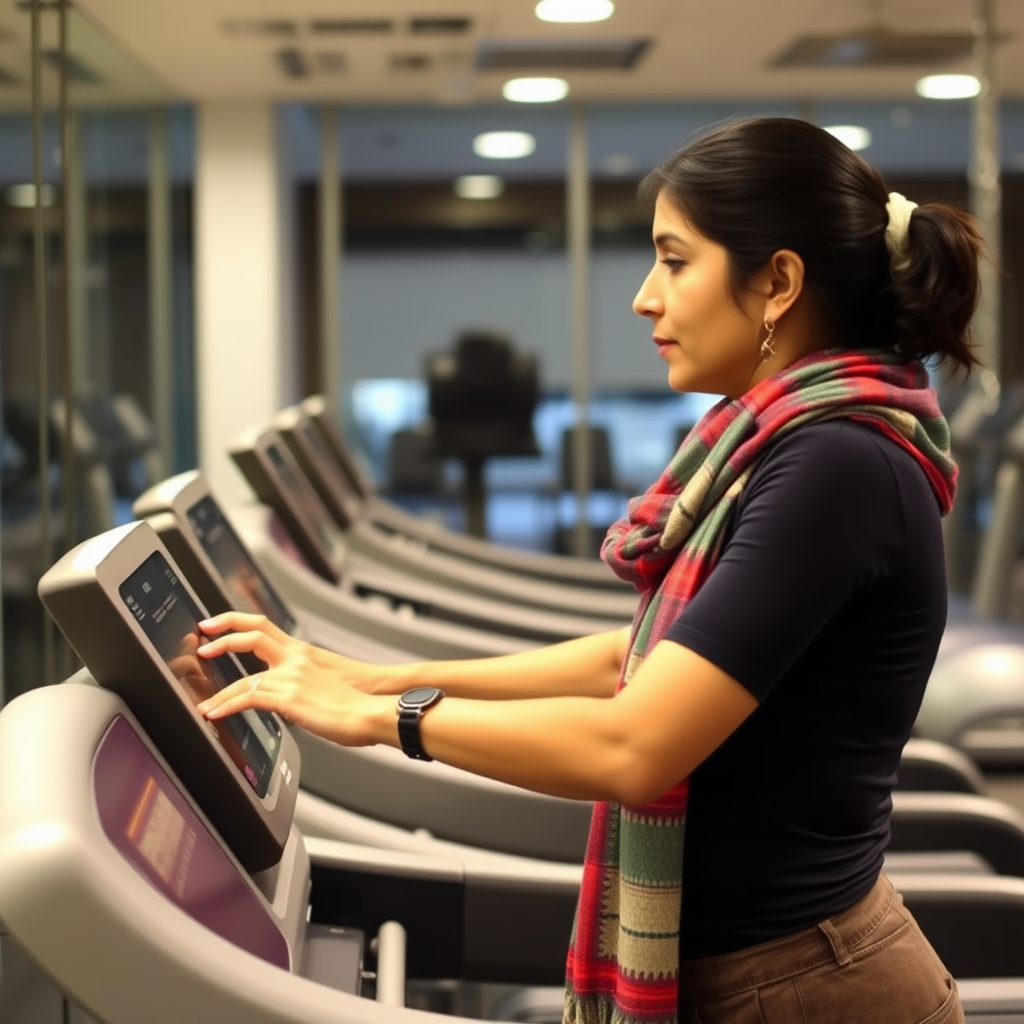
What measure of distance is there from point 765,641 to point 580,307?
5941 millimetres

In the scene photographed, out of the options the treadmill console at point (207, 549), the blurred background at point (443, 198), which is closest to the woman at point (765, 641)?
the treadmill console at point (207, 549)

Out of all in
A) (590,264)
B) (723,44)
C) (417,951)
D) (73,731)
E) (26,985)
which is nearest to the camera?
(73,731)

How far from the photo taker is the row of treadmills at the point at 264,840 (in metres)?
0.92

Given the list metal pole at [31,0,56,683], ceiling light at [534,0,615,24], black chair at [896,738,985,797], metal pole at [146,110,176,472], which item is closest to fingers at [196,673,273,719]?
metal pole at [31,0,56,683]

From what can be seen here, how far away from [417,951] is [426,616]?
187 cm

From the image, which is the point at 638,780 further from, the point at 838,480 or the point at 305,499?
the point at 305,499

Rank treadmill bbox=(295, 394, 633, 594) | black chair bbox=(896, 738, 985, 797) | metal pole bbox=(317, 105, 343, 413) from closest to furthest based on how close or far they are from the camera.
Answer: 1. black chair bbox=(896, 738, 985, 797)
2. treadmill bbox=(295, 394, 633, 594)
3. metal pole bbox=(317, 105, 343, 413)

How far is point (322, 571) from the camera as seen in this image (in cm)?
310

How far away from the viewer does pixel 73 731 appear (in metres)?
1.02

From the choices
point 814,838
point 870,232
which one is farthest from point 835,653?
point 870,232

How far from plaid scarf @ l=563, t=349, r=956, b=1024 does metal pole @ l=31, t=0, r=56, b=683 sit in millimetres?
1739

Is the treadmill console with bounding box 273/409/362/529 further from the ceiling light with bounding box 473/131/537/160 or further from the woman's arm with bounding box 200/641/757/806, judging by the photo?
the ceiling light with bounding box 473/131/537/160

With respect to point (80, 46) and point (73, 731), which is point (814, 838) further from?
point (80, 46)

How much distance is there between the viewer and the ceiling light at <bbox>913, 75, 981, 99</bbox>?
6223 mm
